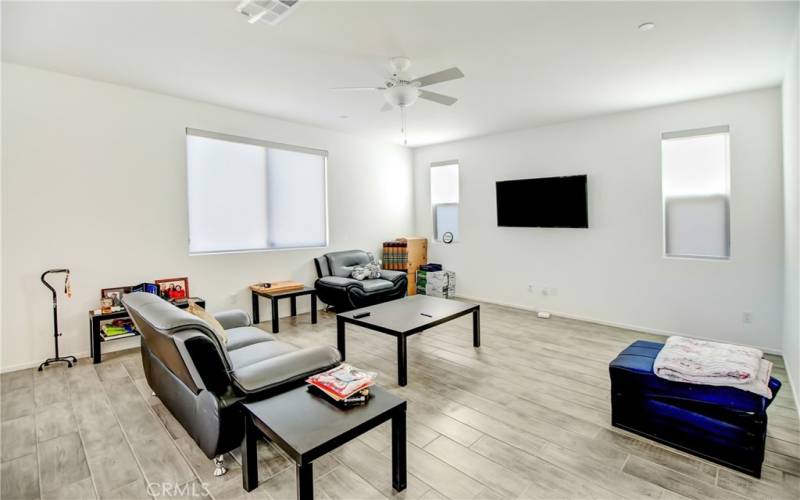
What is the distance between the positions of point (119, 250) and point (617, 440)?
15.7ft

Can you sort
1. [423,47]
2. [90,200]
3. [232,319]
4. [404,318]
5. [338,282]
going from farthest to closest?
[338,282], [90,200], [404,318], [232,319], [423,47]

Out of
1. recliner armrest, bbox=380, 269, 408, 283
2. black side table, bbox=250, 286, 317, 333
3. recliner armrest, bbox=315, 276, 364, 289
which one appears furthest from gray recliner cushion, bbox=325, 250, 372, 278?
black side table, bbox=250, 286, 317, 333

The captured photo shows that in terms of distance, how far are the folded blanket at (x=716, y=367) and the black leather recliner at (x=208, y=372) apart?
2.01m

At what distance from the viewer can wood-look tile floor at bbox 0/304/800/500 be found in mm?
1939

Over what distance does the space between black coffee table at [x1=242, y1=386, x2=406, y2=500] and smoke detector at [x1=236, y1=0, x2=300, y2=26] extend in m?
2.29

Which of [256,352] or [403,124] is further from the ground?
[403,124]

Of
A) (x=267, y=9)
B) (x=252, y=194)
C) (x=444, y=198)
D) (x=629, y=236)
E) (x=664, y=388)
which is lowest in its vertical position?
(x=664, y=388)

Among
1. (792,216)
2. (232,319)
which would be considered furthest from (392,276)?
(792,216)

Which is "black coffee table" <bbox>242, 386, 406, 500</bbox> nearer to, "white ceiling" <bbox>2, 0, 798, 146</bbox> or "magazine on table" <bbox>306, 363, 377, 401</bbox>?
"magazine on table" <bbox>306, 363, 377, 401</bbox>

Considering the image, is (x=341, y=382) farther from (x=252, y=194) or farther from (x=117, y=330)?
(x=252, y=194)

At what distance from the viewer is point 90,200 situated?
381 centimetres

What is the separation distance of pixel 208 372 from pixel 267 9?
220 cm

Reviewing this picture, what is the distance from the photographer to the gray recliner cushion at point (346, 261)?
572 centimetres

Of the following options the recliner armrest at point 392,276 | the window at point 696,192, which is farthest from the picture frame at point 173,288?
the window at point 696,192
